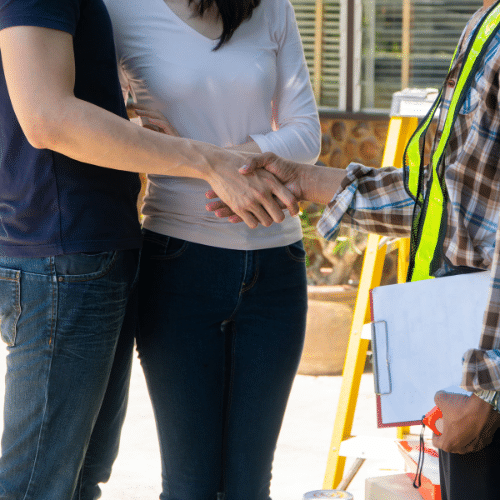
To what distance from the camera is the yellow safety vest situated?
1.14m

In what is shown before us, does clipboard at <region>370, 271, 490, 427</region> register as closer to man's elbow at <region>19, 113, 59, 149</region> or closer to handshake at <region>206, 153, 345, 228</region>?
handshake at <region>206, 153, 345, 228</region>

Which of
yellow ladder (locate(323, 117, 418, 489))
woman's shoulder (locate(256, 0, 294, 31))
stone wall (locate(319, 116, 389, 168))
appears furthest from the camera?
stone wall (locate(319, 116, 389, 168))

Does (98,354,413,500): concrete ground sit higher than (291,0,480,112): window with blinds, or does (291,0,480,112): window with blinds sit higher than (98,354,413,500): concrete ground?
(291,0,480,112): window with blinds

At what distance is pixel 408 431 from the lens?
10.3 feet

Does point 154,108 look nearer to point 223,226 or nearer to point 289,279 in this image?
point 223,226

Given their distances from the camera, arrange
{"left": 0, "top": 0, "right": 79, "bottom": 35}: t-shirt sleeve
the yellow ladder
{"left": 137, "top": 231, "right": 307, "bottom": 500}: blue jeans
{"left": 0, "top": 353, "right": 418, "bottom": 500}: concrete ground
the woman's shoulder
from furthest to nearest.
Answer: {"left": 0, "top": 353, "right": 418, "bottom": 500}: concrete ground
the yellow ladder
the woman's shoulder
{"left": 137, "top": 231, "right": 307, "bottom": 500}: blue jeans
{"left": 0, "top": 0, "right": 79, "bottom": 35}: t-shirt sleeve

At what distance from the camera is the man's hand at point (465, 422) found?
110 cm

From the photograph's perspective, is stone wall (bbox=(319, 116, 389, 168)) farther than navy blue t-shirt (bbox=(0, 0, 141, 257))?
Yes

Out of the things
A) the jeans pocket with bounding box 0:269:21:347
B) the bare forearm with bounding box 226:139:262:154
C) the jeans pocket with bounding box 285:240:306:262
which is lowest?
the jeans pocket with bounding box 0:269:21:347

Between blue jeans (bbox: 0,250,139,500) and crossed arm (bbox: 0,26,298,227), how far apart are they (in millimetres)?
192

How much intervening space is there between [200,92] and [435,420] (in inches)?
32.3

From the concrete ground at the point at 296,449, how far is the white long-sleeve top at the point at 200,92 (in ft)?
4.05

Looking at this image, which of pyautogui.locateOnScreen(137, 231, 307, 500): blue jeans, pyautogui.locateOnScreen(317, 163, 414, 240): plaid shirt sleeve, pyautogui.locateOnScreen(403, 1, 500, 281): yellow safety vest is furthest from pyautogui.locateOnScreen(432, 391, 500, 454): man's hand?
pyautogui.locateOnScreen(137, 231, 307, 500): blue jeans

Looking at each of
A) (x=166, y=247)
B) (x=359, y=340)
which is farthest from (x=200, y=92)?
(x=359, y=340)
